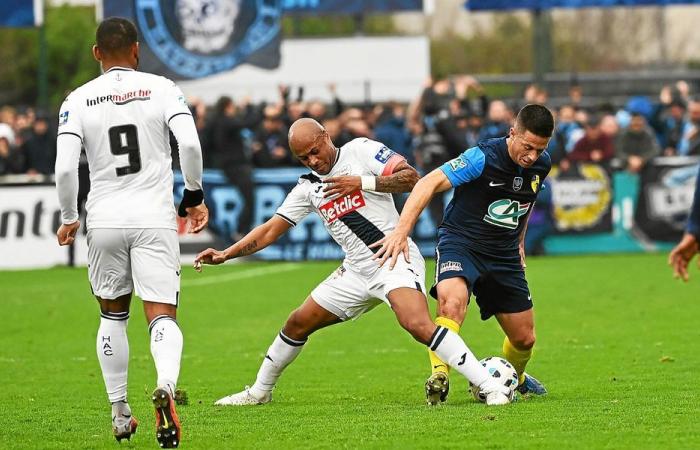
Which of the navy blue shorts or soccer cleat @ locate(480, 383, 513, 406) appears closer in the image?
soccer cleat @ locate(480, 383, 513, 406)

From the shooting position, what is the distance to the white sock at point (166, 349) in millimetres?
7574

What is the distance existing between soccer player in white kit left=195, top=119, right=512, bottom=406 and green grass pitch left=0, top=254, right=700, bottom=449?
0.35m

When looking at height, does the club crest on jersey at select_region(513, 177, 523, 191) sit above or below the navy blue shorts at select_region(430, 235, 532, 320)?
above

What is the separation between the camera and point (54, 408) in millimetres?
9727

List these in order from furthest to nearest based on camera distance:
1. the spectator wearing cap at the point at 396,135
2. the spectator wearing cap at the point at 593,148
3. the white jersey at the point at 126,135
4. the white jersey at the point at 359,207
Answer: the spectator wearing cap at the point at 593,148, the spectator wearing cap at the point at 396,135, the white jersey at the point at 359,207, the white jersey at the point at 126,135

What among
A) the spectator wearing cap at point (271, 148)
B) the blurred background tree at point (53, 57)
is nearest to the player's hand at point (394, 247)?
the spectator wearing cap at point (271, 148)

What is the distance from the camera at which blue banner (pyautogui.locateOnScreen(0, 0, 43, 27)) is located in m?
29.7

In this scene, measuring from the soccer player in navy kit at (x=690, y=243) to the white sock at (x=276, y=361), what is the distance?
2764 millimetres

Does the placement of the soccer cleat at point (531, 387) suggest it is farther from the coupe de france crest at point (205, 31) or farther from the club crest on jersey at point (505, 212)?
the coupe de france crest at point (205, 31)

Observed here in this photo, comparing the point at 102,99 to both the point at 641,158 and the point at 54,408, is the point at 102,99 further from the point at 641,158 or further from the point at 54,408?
the point at 641,158

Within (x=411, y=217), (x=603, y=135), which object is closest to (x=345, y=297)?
(x=411, y=217)

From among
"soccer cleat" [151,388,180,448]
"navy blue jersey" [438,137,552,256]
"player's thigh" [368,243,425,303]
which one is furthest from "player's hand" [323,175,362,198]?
"soccer cleat" [151,388,180,448]

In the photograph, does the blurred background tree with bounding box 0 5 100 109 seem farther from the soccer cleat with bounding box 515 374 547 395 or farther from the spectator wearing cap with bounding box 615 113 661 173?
the soccer cleat with bounding box 515 374 547 395

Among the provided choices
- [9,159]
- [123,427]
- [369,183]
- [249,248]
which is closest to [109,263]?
[123,427]
